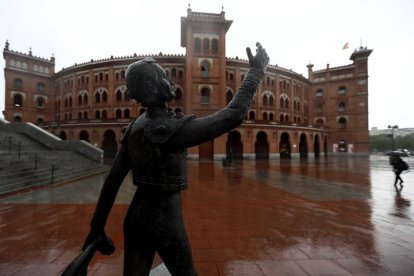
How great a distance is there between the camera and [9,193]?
8.48 meters

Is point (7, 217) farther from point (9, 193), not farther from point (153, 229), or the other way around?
point (153, 229)

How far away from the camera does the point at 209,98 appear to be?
1319 inches

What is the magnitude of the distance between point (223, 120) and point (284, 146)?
41.4 metres

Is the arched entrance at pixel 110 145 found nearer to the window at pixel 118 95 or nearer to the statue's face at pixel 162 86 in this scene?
the window at pixel 118 95

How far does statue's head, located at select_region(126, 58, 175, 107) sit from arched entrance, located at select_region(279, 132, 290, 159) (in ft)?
129

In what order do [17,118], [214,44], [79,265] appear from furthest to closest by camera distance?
[17,118], [214,44], [79,265]

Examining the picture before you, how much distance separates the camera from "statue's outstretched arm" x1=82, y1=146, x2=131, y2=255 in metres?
1.73

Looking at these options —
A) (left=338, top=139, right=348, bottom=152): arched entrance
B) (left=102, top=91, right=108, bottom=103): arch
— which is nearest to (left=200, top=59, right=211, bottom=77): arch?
(left=102, top=91, right=108, bottom=103): arch

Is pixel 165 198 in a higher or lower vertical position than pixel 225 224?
higher

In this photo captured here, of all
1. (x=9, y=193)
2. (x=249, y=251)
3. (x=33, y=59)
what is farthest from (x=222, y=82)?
(x=33, y=59)

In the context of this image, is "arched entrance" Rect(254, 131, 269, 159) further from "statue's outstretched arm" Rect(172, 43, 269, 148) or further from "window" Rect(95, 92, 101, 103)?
"statue's outstretched arm" Rect(172, 43, 269, 148)

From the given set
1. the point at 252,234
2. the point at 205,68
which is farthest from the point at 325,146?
the point at 252,234

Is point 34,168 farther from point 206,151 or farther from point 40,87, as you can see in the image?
point 40,87

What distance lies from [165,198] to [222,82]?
32940 mm
